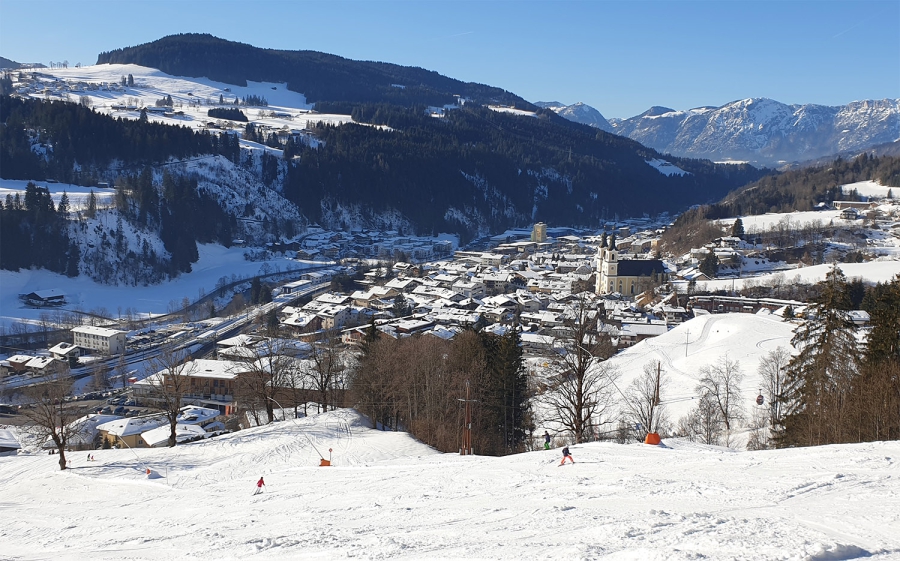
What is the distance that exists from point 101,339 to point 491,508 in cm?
4234

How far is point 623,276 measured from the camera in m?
60.5

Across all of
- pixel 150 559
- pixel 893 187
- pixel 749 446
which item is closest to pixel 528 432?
pixel 749 446

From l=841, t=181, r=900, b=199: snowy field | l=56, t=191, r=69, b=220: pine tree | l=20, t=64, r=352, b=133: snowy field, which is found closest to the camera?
l=56, t=191, r=69, b=220: pine tree

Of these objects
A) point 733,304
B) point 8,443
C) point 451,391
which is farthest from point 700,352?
point 8,443

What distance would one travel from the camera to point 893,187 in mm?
104125

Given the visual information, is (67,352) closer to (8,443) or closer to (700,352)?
(8,443)

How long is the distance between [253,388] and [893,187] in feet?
363

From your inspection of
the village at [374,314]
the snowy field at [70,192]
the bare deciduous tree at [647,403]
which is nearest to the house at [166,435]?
the village at [374,314]

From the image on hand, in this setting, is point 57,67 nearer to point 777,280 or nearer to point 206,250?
point 206,250

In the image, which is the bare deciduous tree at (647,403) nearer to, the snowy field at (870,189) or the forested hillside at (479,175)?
the forested hillside at (479,175)

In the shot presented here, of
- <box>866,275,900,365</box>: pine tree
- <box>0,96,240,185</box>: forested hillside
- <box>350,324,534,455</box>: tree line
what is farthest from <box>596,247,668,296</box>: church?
<box>0,96,240,185</box>: forested hillside

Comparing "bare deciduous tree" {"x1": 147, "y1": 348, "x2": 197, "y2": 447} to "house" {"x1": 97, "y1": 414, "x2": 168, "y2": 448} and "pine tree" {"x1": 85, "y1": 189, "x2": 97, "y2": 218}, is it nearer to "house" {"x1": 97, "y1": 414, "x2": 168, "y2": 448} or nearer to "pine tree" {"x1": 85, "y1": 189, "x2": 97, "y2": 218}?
"house" {"x1": 97, "y1": 414, "x2": 168, "y2": 448}

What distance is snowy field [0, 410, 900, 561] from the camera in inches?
295

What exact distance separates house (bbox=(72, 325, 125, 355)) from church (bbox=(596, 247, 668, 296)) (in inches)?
Result: 1542
